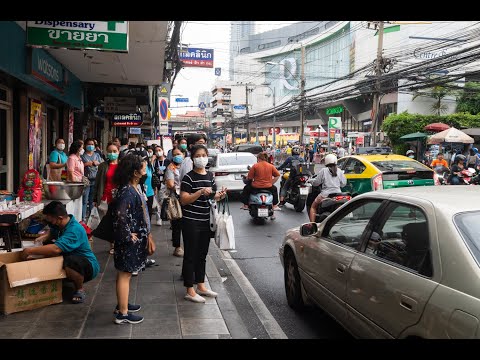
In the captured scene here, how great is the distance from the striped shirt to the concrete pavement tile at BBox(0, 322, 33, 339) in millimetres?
1881

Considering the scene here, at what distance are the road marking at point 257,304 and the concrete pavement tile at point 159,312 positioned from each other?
0.91 metres

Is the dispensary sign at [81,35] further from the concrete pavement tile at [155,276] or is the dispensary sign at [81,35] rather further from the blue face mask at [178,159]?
the concrete pavement tile at [155,276]

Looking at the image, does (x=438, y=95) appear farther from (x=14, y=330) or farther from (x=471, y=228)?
(x=14, y=330)

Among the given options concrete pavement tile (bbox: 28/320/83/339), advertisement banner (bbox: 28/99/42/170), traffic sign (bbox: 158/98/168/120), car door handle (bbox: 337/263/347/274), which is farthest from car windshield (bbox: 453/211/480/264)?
traffic sign (bbox: 158/98/168/120)

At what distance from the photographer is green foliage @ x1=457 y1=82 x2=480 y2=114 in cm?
3719

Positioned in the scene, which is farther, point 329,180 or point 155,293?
point 329,180

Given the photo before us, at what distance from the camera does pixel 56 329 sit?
4.48m

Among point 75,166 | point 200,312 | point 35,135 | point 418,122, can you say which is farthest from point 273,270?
point 418,122

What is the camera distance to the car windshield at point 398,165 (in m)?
11.5

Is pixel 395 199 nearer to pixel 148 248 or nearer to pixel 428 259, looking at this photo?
pixel 428 259

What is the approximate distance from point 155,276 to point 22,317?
2003 mm

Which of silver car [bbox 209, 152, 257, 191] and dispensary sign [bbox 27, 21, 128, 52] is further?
silver car [bbox 209, 152, 257, 191]

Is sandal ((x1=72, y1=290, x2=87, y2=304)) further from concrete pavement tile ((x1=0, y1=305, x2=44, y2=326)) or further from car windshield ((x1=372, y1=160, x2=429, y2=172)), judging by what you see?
car windshield ((x1=372, y1=160, x2=429, y2=172))
